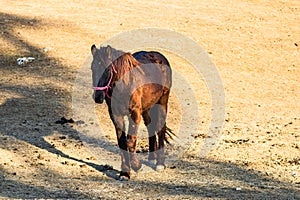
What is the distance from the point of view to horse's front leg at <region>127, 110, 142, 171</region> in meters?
9.07

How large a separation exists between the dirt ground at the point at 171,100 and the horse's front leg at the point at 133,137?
0.17 meters

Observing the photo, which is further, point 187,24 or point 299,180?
point 187,24

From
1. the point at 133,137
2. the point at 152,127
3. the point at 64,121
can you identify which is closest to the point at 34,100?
the point at 64,121

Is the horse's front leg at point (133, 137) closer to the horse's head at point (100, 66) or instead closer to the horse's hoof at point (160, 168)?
the horse's hoof at point (160, 168)

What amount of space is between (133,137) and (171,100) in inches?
A: 167

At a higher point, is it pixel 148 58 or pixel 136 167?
pixel 148 58

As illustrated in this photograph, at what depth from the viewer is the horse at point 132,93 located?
8570 millimetres

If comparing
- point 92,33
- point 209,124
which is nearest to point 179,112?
point 209,124

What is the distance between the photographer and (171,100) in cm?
1333

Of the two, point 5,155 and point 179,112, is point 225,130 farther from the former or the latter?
point 5,155

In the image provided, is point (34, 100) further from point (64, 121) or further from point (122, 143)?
point (122, 143)

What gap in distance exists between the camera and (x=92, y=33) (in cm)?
1859

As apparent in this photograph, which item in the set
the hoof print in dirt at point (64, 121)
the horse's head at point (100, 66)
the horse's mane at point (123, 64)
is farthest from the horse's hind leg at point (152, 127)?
the hoof print in dirt at point (64, 121)

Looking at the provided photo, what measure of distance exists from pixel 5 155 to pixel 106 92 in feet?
7.01
